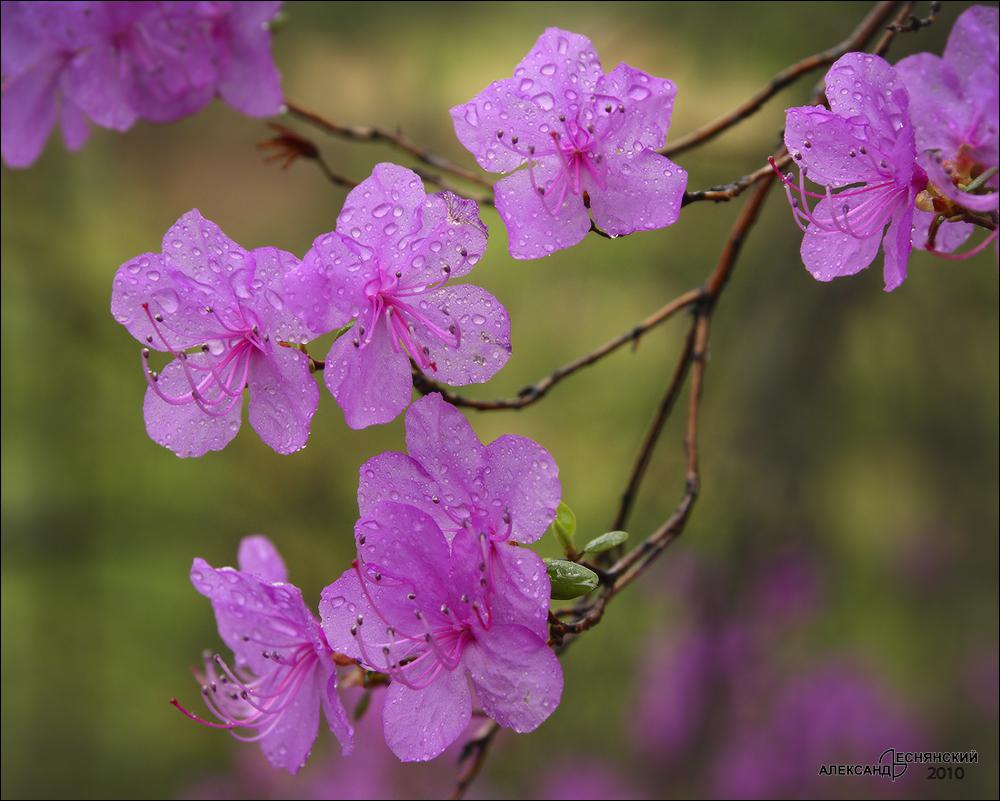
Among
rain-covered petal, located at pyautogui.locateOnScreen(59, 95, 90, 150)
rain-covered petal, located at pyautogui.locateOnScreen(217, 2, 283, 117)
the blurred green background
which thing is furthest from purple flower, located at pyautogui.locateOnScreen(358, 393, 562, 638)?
the blurred green background

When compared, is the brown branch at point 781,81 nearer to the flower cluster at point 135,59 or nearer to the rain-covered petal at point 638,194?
the rain-covered petal at point 638,194

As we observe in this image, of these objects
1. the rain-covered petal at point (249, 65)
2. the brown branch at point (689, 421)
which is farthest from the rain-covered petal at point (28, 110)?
the brown branch at point (689, 421)

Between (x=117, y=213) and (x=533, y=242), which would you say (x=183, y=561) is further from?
(x=533, y=242)

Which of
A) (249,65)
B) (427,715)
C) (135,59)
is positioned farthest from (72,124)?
(427,715)

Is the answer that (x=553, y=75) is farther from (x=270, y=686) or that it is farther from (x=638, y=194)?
(x=270, y=686)

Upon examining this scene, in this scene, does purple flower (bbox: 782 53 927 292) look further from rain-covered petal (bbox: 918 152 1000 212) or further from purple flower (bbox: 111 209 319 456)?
purple flower (bbox: 111 209 319 456)

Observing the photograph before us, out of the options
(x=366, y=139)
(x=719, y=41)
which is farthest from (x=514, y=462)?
(x=719, y=41)
